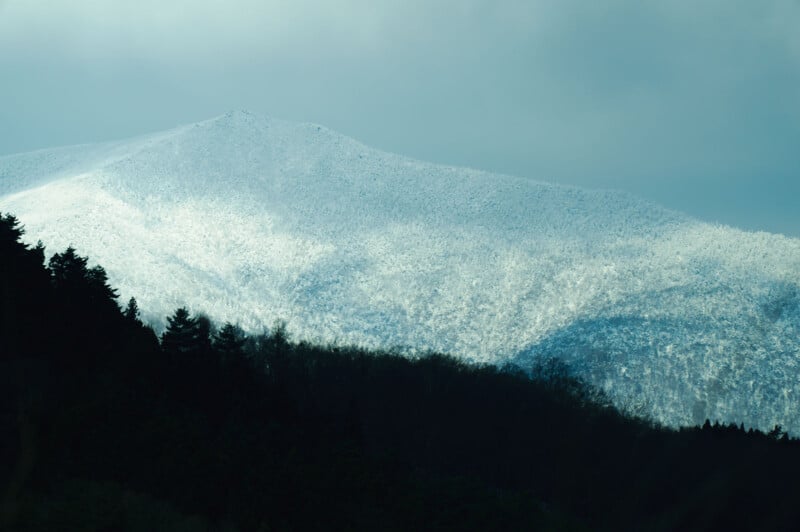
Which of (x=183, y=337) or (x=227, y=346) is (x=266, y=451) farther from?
(x=227, y=346)

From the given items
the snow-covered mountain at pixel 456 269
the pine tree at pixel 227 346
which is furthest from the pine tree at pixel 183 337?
the snow-covered mountain at pixel 456 269

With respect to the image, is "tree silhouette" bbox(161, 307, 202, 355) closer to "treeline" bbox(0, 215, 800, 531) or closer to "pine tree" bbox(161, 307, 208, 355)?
"pine tree" bbox(161, 307, 208, 355)

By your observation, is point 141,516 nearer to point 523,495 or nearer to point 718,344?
point 523,495

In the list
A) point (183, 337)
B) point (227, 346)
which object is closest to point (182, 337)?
point (183, 337)

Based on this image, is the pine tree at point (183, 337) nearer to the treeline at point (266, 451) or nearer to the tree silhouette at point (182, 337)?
the tree silhouette at point (182, 337)

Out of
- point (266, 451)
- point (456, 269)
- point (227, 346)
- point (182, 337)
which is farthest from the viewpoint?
point (456, 269)

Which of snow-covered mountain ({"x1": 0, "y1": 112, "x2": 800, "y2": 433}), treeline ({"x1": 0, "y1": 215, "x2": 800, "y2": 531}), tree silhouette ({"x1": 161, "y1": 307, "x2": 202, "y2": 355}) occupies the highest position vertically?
snow-covered mountain ({"x1": 0, "y1": 112, "x2": 800, "y2": 433})

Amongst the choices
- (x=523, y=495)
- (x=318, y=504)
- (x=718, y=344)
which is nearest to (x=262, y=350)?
(x=523, y=495)

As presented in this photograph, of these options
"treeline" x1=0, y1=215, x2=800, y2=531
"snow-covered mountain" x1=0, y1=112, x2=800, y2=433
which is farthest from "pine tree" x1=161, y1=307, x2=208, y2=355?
"snow-covered mountain" x1=0, y1=112, x2=800, y2=433
